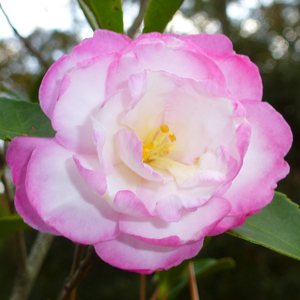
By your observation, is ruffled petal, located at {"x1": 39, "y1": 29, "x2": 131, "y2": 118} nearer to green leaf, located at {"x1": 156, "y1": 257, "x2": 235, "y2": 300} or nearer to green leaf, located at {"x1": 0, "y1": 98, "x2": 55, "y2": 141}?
green leaf, located at {"x1": 0, "y1": 98, "x2": 55, "y2": 141}

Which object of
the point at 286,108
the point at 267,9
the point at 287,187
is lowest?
the point at 287,187

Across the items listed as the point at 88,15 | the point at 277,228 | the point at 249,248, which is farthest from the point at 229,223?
the point at 249,248

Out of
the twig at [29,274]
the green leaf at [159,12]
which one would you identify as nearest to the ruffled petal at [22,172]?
the green leaf at [159,12]

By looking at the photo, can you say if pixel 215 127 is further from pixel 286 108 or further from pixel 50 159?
pixel 286 108

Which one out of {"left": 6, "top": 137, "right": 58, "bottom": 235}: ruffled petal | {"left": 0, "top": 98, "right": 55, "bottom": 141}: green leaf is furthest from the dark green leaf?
{"left": 6, "top": 137, "right": 58, "bottom": 235}: ruffled petal

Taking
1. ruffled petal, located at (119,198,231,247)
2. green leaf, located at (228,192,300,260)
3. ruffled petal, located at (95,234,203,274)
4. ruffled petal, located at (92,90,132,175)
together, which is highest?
ruffled petal, located at (92,90,132,175)

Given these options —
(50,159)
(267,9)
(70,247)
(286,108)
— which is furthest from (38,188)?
(267,9)

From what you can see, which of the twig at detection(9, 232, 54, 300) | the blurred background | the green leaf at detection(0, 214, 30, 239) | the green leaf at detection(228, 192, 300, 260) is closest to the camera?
the green leaf at detection(228, 192, 300, 260)

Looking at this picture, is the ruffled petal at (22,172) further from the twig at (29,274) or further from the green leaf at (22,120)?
the twig at (29,274)
